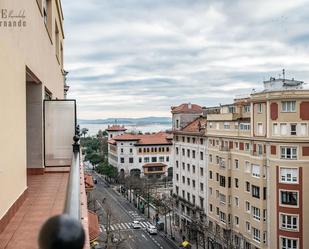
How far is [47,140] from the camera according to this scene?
30.1ft

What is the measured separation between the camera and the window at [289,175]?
25344 mm

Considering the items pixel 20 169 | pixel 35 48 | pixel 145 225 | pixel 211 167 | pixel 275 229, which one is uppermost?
pixel 35 48

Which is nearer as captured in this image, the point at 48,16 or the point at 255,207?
the point at 48,16

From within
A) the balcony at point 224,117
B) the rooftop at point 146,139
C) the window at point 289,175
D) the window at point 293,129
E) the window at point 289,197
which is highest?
the balcony at point 224,117

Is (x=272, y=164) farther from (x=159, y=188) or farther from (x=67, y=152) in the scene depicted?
(x=159, y=188)

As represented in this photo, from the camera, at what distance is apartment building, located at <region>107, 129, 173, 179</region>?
224ft

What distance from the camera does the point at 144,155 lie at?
227 ft

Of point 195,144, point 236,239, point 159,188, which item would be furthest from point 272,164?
point 159,188

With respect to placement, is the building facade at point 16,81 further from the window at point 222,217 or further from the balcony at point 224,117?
the window at point 222,217

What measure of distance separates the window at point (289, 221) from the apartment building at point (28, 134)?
19.8 m

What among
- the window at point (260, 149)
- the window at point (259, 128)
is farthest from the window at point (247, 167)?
the window at point (259, 128)

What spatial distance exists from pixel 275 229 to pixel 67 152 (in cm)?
2032

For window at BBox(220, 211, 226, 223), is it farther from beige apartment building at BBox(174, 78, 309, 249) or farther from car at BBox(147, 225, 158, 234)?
car at BBox(147, 225, 158, 234)

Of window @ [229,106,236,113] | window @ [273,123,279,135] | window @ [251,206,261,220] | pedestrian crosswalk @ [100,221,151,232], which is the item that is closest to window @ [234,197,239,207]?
window @ [251,206,261,220]
